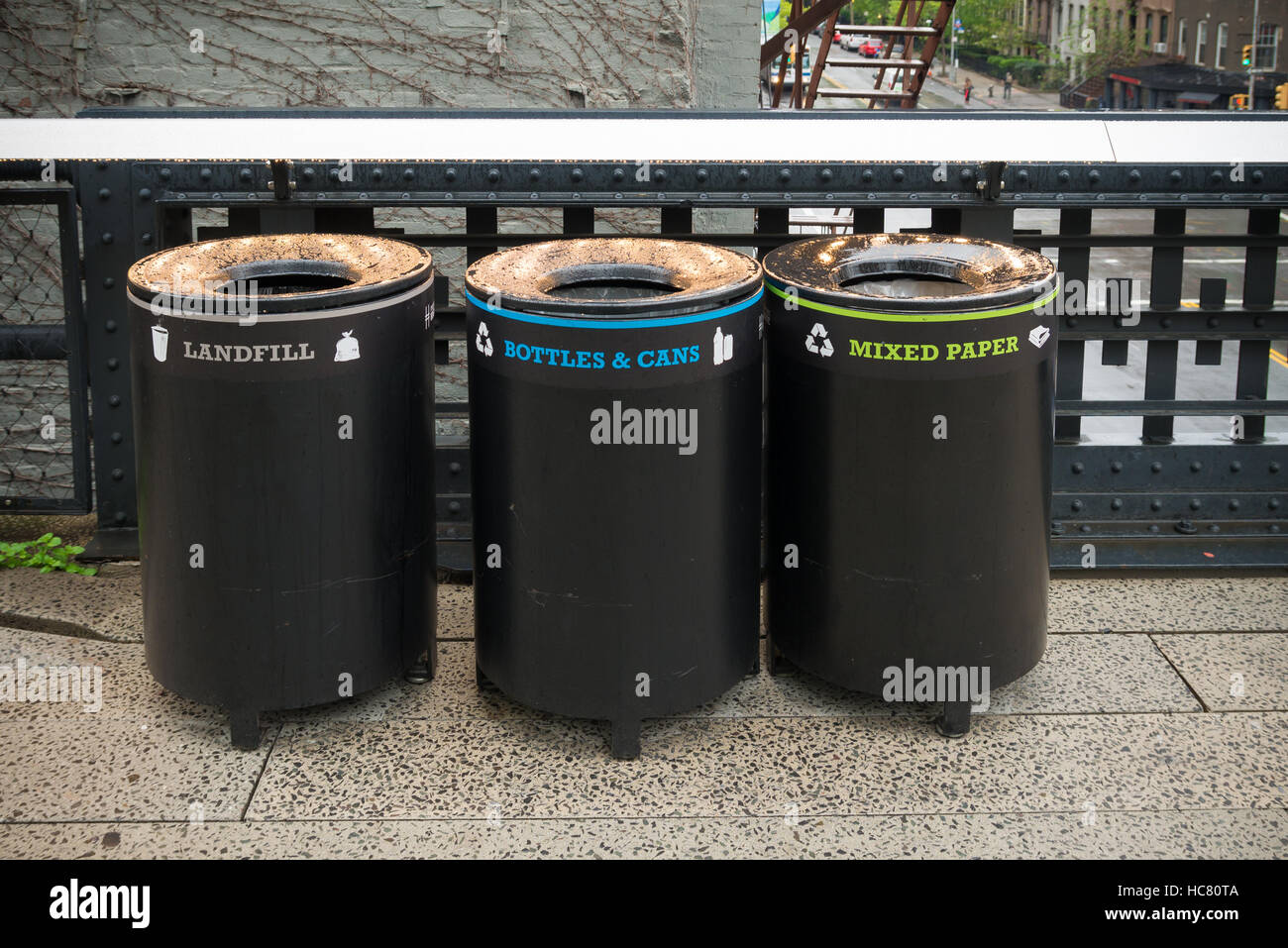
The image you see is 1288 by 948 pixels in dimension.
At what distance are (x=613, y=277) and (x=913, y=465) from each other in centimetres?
93

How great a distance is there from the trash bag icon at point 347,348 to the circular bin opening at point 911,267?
1118 millimetres

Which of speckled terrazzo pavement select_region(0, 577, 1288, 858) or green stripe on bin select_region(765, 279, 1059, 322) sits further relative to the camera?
green stripe on bin select_region(765, 279, 1059, 322)

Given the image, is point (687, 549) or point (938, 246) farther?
point (938, 246)

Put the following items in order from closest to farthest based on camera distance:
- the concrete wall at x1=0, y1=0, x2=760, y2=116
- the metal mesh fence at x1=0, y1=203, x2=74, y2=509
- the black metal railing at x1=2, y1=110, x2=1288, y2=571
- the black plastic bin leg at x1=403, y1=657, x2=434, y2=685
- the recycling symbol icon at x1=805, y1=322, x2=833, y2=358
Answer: the recycling symbol icon at x1=805, y1=322, x2=833, y2=358 → the black plastic bin leg at x1=403, y1=657, x2=434, y2=685 → the black metal railing at x1=2, y1=110, x2=1288, y2=571 → the concrete wall at x1=0, y1=0, x2=760, y2=116 → the metal mesh fence at x1=0, y1=203, x2=74, y2=509

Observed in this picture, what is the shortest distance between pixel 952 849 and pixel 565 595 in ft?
3.65

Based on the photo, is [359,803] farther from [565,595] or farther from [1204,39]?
[1204,39]

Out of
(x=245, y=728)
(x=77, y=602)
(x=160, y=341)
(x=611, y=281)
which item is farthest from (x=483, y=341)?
(x=77, y=602)

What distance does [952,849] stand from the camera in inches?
130

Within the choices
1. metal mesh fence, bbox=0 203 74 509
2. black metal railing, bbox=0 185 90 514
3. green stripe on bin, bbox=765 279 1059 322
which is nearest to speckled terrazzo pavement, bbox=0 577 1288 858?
green stripe on bin, bbox=765 279 1059 322

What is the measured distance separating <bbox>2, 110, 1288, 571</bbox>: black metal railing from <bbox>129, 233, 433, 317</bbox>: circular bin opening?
2.10ft

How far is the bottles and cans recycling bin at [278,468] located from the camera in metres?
3.44

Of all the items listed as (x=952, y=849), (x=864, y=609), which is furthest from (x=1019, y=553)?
(x=952, y=849)

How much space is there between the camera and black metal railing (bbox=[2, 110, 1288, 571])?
4.54 meters

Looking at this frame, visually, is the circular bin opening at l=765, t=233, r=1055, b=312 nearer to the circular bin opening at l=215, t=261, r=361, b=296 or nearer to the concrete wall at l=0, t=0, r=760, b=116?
the circular bin opening at l=215, t=261, r=361, b=296
